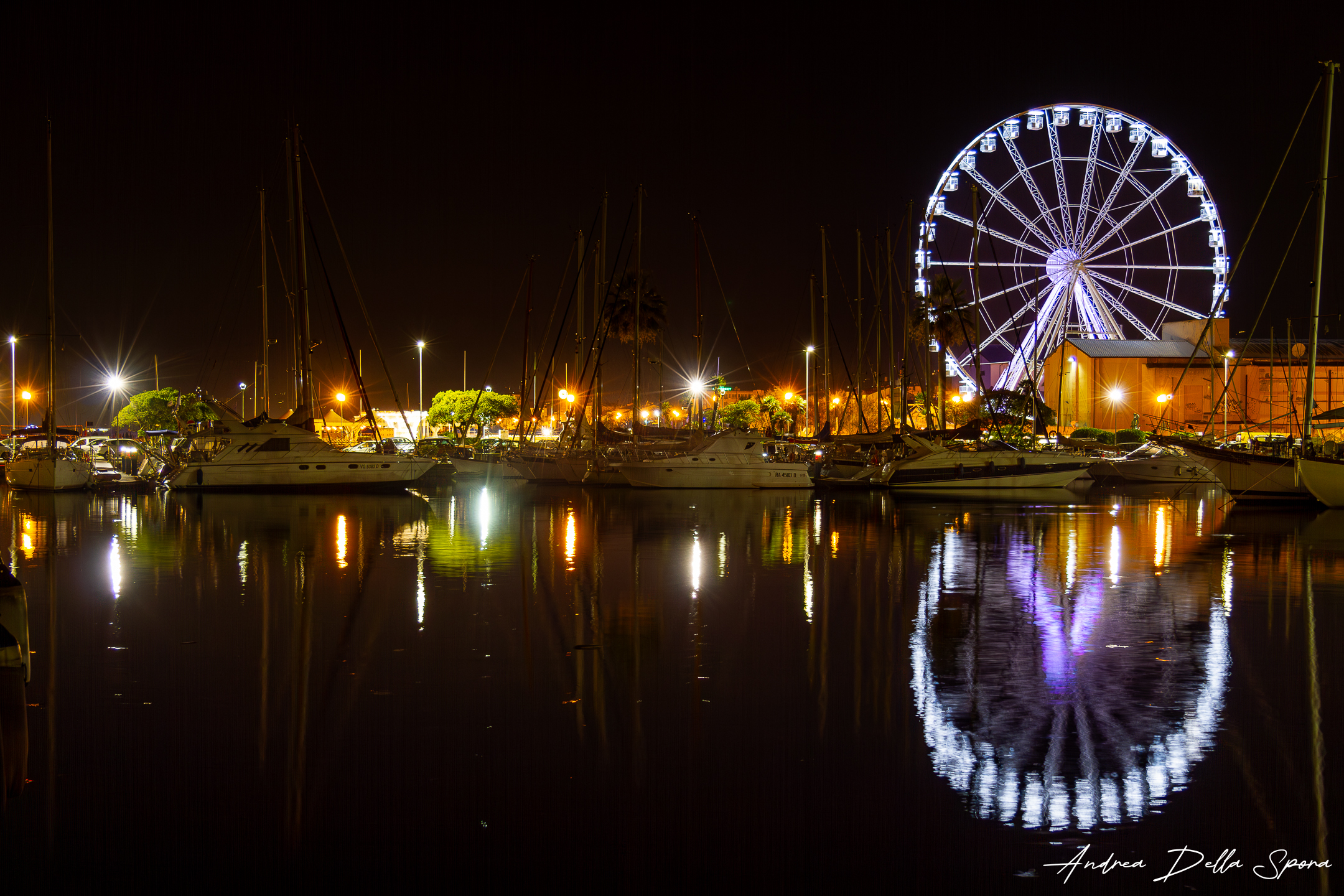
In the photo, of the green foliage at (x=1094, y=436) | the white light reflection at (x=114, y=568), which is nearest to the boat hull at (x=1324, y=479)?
the white light reflection at (x=114, y=568)

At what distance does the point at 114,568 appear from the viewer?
16.6 m

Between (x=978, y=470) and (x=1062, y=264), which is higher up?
(x=1062, y=264)

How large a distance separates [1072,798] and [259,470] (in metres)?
35.1

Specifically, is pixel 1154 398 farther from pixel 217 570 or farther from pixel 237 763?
pixel 237 763

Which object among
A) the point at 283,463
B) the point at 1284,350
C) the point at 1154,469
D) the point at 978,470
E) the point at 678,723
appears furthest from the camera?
the point at 1284,350

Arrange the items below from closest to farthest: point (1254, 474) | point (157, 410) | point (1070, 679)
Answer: point (1070, 679), point (1254, 474), point (157, 410)

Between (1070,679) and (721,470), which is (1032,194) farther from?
(1070,679)

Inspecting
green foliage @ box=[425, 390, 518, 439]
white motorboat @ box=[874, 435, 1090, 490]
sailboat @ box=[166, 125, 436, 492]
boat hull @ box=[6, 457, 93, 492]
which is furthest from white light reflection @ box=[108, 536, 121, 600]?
green foliage @ box=[425, 390, 518, 439]

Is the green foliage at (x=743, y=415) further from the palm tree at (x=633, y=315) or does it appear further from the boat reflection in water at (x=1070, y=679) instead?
the boat reflection in water at (x=1070, y=679)

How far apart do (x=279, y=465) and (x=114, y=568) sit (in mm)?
21984

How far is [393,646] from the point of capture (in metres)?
10.4

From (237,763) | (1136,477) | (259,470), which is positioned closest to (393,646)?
(237,763)

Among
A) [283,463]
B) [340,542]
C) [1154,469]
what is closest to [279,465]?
[283,463]

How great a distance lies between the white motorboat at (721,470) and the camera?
40.7 metres
